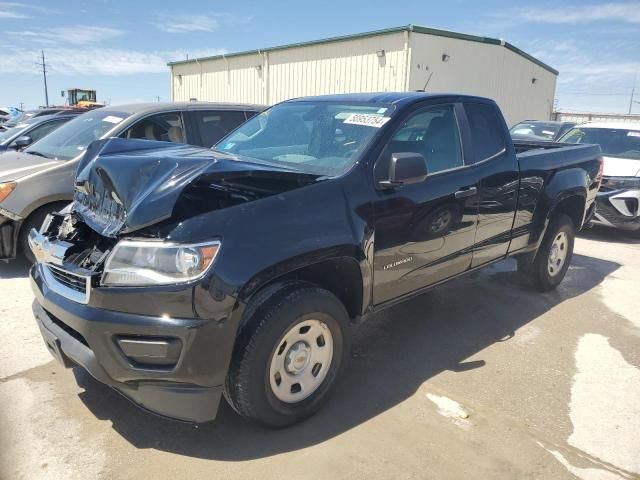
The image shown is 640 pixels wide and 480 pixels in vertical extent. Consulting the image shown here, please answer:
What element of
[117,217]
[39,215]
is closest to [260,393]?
[117,217]

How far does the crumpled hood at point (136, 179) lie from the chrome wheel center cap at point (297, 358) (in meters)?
0.94

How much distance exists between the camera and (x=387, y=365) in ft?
12.3

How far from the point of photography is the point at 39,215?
5211 mm

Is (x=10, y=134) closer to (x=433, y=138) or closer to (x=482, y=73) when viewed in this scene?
(x=433, y=138)

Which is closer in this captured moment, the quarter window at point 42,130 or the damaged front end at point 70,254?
the damaged front end at point 70,254

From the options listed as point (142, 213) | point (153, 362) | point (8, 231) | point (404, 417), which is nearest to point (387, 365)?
point (404, 417)

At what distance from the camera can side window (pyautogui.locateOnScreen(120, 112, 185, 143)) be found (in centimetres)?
571

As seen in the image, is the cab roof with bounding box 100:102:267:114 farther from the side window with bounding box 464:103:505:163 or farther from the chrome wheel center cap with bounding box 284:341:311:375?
the chrome wheel center cap with bounding box 284:341:311:375

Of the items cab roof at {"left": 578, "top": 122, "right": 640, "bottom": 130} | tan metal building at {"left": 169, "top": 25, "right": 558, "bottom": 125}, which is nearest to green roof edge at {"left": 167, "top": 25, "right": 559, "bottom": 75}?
tan metal building at {"left": 169, "top": 25, "right": 558, "bottom": 125}

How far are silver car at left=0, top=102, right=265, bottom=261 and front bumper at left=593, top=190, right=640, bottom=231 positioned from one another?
17.9 feet

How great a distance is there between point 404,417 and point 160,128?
431cm

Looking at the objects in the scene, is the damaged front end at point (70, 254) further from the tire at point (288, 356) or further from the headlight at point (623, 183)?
the headlight at point (623, 183)

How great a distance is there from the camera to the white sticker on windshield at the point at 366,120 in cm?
336

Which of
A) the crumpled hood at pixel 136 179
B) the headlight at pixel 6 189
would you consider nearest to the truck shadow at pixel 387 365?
the crumpled hood at pixel 136 179
